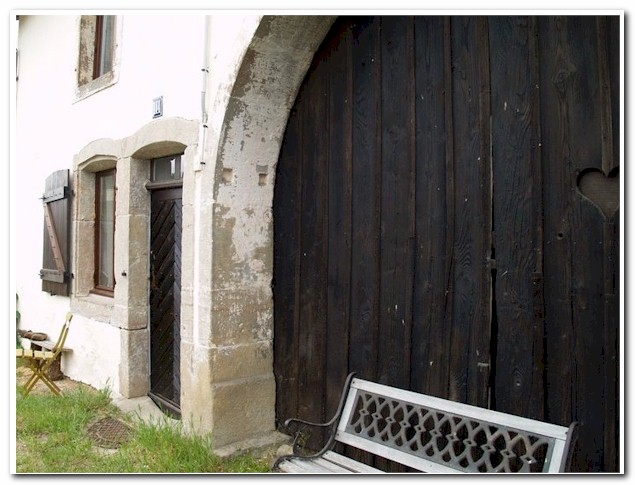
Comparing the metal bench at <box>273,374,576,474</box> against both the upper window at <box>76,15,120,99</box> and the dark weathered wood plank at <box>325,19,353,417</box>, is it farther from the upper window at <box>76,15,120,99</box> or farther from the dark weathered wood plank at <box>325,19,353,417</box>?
the upper window at <box>76,15,120,99</box>

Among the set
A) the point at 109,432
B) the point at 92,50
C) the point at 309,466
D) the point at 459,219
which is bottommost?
the point at 109,432

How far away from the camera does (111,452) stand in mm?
3508

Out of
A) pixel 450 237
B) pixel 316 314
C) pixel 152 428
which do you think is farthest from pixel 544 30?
pixel 152 428

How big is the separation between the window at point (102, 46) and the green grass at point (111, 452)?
11.2 feet

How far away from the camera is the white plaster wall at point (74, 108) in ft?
13.1

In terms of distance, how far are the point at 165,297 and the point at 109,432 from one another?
3.79ft

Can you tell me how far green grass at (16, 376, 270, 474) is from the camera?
10.4 feet

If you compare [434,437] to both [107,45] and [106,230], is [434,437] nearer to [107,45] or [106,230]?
[106,230]

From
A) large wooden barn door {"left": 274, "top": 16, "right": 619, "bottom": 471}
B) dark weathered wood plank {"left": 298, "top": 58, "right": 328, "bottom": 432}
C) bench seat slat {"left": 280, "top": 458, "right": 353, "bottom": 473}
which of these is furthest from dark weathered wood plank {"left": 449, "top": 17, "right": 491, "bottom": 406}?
dark weathered wood plank {"left": 298, "top": 58, "right": 328, "bottom": 432}

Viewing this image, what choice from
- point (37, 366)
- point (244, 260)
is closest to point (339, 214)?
point (244, 260)

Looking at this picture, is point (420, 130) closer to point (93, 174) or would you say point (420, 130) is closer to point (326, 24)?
point (326, 24)

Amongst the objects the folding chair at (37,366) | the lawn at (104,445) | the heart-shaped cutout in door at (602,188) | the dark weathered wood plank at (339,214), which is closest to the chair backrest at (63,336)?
the folding chair at (37,366)

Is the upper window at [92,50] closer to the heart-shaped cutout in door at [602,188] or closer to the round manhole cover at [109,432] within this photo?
the round manhole cover at [109,432]

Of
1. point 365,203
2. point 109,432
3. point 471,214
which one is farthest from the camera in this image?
point 109,432
